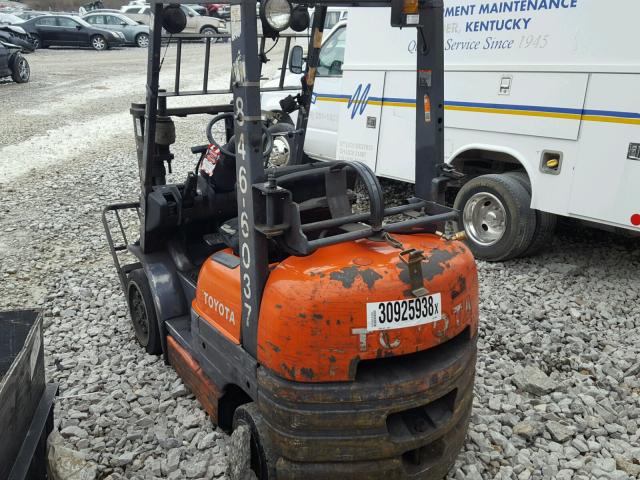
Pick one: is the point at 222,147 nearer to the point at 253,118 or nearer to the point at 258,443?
the point at 253,118

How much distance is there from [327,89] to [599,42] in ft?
11.5

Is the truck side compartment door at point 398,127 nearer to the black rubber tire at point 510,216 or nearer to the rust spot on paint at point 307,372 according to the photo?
the black rubber tire at point 510,216

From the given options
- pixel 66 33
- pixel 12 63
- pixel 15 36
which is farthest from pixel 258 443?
pixel 66 33

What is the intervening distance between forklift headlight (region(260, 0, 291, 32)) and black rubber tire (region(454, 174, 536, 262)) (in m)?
3.71

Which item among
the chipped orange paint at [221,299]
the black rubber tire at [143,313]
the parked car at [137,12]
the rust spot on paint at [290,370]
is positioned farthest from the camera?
the parked car at [137,12]

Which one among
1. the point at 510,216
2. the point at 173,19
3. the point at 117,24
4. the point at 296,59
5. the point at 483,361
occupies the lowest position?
the point at 483,361

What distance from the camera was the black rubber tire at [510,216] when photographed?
214 inches

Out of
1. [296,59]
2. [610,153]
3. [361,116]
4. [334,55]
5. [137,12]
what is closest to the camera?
[296,59]

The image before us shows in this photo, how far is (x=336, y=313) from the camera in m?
2.29

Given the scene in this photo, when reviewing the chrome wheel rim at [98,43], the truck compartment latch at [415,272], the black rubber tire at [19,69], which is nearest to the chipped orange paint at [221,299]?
the truck compartment latch at [415,272]

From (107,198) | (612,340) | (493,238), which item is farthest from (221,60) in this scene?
(612,340)

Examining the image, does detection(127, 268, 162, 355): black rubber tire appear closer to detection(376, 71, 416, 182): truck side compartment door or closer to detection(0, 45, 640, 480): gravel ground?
detection(0, 45, 640, 480): gravel ground

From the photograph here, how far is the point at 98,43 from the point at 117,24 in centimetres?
196

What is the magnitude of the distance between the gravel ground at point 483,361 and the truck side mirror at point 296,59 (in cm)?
239
